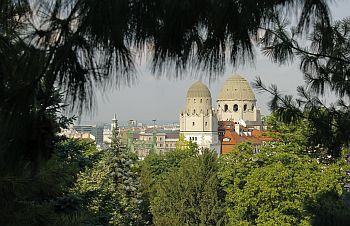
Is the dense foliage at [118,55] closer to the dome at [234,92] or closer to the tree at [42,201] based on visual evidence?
the tree at [42,201]

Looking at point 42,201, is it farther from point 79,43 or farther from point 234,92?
point 234,92

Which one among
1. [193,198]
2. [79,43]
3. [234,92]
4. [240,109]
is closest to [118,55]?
[79,43]

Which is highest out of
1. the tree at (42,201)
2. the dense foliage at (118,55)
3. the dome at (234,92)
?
the dome at (234,92)

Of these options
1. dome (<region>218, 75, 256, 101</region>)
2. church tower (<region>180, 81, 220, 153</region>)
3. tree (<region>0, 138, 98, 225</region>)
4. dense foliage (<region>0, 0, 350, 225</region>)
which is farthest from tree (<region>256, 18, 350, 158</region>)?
dome (<region>218, 75, 256, 101</region>)

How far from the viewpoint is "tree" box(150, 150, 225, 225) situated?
2528cm

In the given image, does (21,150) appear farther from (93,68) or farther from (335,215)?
(335,215)

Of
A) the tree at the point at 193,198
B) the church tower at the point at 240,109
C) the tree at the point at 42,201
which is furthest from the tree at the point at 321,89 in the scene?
the church tower at the point at 240,109

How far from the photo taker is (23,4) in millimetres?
2131

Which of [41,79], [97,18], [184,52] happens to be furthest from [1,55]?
[184,52]

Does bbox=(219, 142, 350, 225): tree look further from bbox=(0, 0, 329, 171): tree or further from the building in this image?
the building

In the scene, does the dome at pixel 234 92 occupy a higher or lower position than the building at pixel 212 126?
higher

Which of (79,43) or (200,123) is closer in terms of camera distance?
(79,43)

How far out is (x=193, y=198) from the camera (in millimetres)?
25891

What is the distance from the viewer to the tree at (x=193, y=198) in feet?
82.9
